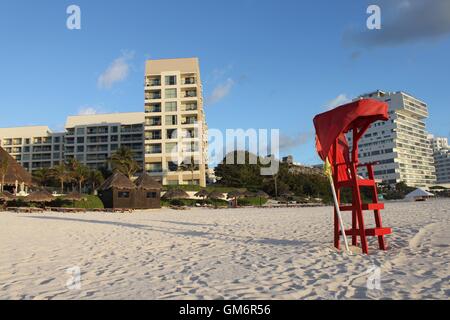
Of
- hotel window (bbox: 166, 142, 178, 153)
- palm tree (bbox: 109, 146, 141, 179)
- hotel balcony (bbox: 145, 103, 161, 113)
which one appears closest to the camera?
palm tree (bbox: 109, 146, 141, 179)

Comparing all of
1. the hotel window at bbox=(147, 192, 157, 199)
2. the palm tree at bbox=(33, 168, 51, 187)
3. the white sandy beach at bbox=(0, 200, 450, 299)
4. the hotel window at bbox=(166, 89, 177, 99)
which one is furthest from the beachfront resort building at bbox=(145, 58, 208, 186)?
the white sandy beach at bbox=(0, 200, 450, 299)

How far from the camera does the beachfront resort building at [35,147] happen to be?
81812 mm

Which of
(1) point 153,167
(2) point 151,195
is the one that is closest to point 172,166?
(1) point 153,167

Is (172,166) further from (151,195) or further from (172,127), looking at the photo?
(151,195)

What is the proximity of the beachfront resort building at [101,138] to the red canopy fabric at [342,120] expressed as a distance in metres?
68.3

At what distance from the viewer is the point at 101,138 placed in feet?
245

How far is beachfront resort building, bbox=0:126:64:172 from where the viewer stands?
81.8 m

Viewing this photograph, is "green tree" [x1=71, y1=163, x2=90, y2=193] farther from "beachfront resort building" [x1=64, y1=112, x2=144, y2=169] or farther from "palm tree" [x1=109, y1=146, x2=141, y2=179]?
"beachfront resort building" [x1=64, y1=112, x2=144, y2=169]

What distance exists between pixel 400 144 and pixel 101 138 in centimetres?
9568

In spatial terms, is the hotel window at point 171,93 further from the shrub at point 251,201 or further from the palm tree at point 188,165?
the shrub at point 251,201

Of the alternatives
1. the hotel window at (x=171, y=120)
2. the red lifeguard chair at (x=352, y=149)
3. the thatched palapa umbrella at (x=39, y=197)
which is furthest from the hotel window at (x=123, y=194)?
the red lifeguard chair at (x=352, y=149)

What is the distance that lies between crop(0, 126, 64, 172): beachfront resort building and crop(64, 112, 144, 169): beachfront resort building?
7730 millimetres

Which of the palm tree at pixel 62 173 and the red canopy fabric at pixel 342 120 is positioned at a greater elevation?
the palm tree at pixel 62 173
